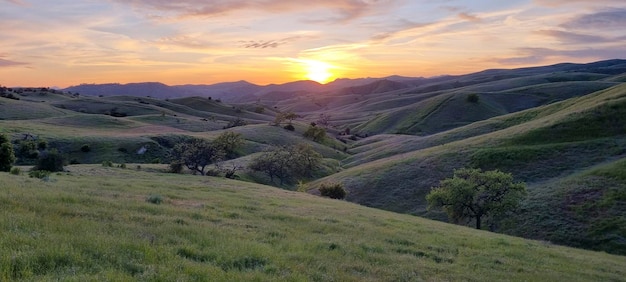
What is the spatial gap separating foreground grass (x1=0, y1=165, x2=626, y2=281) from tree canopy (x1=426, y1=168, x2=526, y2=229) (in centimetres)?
1961

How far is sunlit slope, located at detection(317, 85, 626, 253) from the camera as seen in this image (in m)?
54.7

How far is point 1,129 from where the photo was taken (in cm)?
6812

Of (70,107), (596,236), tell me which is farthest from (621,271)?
(70,107)

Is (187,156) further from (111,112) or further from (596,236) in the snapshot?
(111,112)

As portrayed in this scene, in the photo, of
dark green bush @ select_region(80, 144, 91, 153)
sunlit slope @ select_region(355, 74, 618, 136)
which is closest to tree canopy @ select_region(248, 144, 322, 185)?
dark green bush @ select_region(80, 144, 91, 153)

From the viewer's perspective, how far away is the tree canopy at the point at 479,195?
4250cm

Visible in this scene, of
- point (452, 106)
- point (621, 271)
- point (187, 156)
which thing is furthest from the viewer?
point (452, 106)

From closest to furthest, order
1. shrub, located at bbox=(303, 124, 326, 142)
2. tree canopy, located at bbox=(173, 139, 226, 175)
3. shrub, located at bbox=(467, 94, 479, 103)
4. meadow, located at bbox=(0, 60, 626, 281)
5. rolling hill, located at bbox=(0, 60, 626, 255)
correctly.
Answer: meadow, located at bbox=(0, 60, 626, 281), rolling hill, located at bbox=(0, 60, 626, 255), tree canopy, located at bbox=(173, 139, 226, 175), shrub, located at bbox=(303, 124, 326, 142), shrub, located at bbox=(467, 94, 479, 103)

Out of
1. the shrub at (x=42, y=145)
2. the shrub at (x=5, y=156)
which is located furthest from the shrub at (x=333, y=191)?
the shrub at (x=42, y=145)

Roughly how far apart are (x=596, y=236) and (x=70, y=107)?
501ft

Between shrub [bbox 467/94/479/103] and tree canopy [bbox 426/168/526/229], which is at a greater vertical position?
shrub [bbox 467/94/479/103]

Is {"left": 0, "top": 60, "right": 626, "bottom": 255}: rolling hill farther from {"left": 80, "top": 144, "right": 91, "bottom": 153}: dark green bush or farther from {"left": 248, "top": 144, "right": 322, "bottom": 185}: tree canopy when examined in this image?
{"left": 248, "top": 144, "right": 322, "bottom": 185}: tree canopy

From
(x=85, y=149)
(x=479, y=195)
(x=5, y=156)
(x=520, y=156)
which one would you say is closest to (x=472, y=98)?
(x=520, y=156)

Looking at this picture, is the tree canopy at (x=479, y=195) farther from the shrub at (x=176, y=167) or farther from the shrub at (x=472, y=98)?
the shrub at (x=472, y=98)
